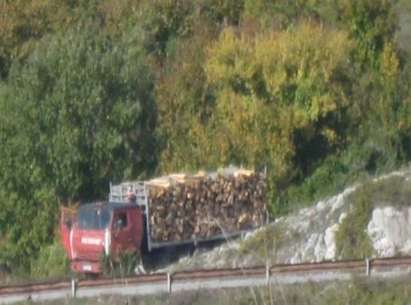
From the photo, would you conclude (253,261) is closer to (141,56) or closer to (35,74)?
(35,74)

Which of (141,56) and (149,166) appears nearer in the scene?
(149,166)

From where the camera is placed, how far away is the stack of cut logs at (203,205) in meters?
38.9

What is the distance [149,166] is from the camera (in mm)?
46531

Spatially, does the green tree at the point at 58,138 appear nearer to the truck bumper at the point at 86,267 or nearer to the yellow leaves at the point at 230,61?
the yellow leaves at the point at 230,61

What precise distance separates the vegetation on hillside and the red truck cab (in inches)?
209

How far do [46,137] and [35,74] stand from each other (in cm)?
195

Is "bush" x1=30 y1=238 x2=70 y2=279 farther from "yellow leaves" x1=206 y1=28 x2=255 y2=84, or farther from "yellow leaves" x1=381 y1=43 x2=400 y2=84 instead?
"yellow leaves" x1=381 y1=43 x2=400 y2=84

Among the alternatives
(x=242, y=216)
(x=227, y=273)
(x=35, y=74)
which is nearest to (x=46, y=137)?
(x=35, y=74)

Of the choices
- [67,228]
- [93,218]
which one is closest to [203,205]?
[67,228]

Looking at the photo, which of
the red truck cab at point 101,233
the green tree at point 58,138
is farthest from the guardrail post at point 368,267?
the green tree at point 58,138

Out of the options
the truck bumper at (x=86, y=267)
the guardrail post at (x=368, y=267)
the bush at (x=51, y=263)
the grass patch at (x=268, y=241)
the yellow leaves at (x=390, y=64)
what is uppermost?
the guardrail post at (x=368, y=267)

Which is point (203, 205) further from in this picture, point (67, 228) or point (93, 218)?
point (93, 218)

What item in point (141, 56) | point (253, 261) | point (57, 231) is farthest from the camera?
point (141, 56)

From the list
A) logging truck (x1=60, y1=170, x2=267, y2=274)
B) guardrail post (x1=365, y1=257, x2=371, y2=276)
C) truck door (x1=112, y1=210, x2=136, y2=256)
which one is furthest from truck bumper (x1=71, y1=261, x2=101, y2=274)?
guardrail post (x1=365, y1=257, x2=371, y2=276)
